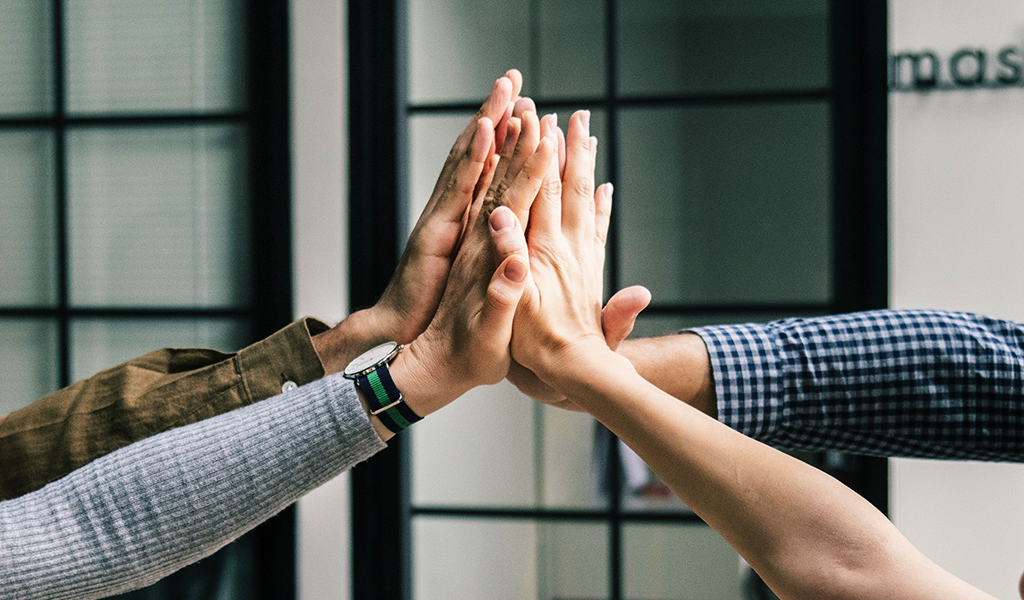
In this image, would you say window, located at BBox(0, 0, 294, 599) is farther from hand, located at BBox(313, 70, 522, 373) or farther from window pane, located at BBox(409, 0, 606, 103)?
hand, located at BBox(313, 70, 522, 373)

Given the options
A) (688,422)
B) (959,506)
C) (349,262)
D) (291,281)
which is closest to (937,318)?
(688,422)

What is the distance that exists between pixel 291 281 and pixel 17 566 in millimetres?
865

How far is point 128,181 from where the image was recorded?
1.51m

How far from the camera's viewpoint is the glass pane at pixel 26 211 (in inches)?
60.5

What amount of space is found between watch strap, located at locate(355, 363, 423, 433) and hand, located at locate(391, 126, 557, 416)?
0.02 metres

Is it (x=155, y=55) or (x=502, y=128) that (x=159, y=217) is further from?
(x=502, y=128)

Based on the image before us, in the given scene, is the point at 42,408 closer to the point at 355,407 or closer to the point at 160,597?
the point at 355,407

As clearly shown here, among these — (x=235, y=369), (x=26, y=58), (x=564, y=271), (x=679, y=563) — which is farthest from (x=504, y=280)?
(x=26, y=58)

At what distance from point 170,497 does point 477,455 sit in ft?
3.07

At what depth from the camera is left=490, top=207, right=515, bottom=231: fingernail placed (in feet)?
2.64

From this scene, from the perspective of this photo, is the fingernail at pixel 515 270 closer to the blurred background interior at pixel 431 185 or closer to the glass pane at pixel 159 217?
the blurred background interior at pixel 431 185

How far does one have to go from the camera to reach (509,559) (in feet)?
4.88

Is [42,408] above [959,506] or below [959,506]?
above

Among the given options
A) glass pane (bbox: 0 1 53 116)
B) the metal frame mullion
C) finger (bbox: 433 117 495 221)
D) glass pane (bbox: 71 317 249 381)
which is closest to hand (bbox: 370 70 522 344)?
finger (bbox: 433 117 495 221)
